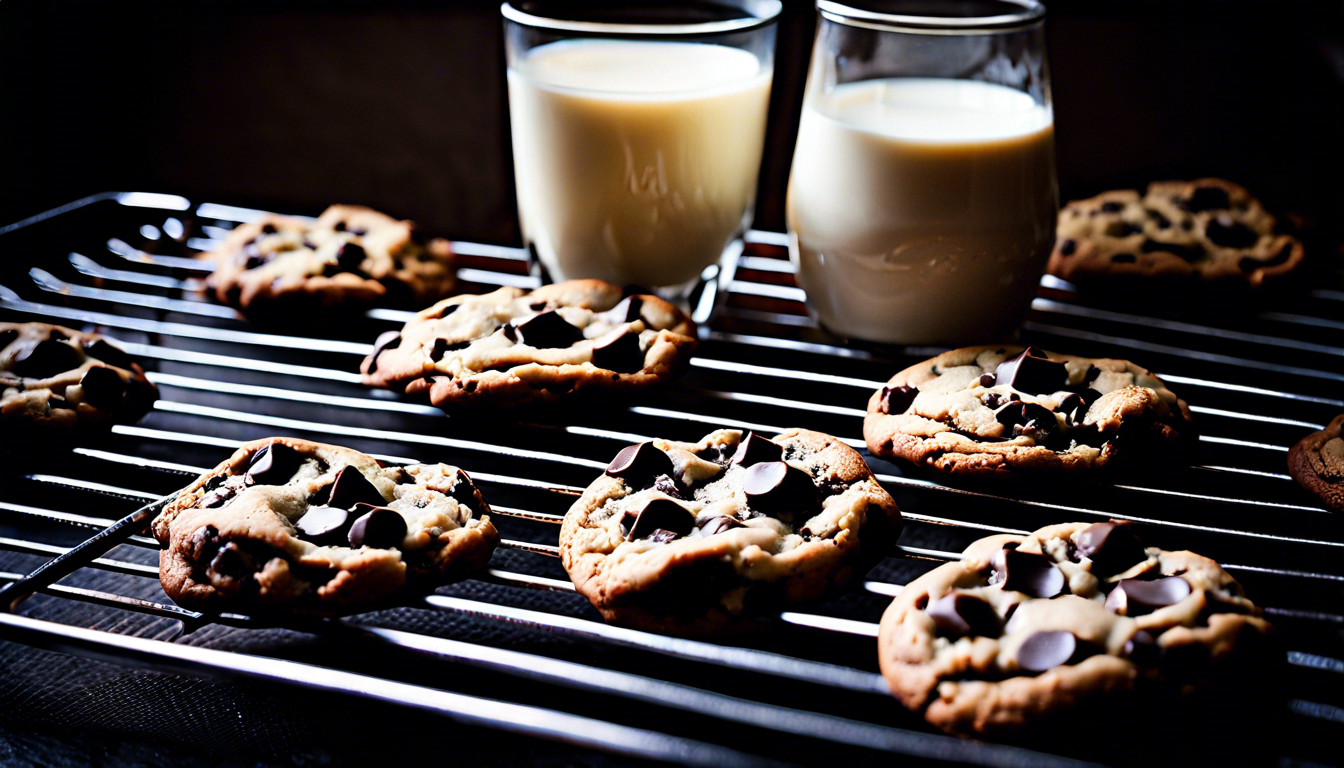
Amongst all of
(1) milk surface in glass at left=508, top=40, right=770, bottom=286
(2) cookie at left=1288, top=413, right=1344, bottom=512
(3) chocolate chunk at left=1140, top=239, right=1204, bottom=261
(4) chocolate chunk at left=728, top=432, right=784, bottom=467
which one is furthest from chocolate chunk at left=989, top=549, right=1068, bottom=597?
(3) chocolate chunk at left=1140, top=239, right=1204, bottom=261

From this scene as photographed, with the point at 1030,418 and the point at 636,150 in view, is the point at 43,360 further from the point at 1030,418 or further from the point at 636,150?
the point at 1030,418

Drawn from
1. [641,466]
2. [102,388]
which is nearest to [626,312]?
[641,466]

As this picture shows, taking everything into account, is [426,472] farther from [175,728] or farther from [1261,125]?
[1261,125]

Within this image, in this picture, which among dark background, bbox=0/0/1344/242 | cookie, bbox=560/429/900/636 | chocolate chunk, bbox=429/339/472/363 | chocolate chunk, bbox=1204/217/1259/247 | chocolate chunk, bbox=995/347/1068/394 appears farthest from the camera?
dark background, bbox=0/0/1344/242

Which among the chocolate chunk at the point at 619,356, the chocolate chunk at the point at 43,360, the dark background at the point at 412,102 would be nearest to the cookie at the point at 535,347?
the chocolate chunk at the point at 619,356

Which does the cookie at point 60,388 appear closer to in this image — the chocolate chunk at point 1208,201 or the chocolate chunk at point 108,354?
the chocolate chunk at point 108,354

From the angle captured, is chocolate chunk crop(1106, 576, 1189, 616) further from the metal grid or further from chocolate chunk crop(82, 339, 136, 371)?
chocolate chunk crop(82, 339, 136, 371)

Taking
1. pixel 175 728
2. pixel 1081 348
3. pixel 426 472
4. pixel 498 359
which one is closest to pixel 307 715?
pixel 175 728
